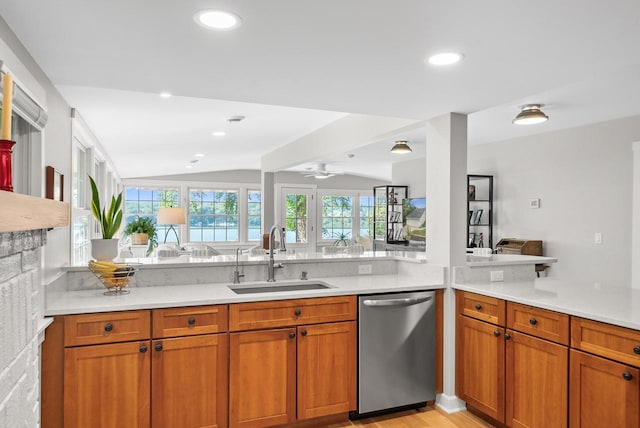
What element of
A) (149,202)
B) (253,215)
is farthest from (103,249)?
(253,215)

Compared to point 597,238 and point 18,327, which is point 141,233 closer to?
point 18,327

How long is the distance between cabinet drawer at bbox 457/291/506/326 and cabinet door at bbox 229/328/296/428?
47.0 inches

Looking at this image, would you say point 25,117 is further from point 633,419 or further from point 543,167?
point 543,167

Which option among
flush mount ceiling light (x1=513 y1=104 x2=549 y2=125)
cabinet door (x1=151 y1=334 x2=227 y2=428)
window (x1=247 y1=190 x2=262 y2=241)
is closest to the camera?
cabinet door (x1=151 y1=334 x2=227 y2=428)

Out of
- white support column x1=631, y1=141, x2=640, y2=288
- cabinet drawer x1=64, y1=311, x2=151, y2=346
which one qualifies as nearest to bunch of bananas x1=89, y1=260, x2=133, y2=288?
cabinet drawer x1=64, y1=311, x2=151, y2=346

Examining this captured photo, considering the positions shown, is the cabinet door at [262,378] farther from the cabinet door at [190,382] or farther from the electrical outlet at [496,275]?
the electrical outlet at [496,275]

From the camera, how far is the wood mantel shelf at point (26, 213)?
3.45 ft

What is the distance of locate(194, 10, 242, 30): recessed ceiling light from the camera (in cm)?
170

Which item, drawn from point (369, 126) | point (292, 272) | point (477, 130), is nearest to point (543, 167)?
point (477, 130)

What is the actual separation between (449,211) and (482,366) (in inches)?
41.9

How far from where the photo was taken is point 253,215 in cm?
1013

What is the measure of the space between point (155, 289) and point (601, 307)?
2.58m

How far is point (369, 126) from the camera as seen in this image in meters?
4.10

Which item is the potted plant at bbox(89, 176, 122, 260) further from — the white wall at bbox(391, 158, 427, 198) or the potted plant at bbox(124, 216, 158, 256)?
the white wall at bbox(391, 158, 427, 198)
